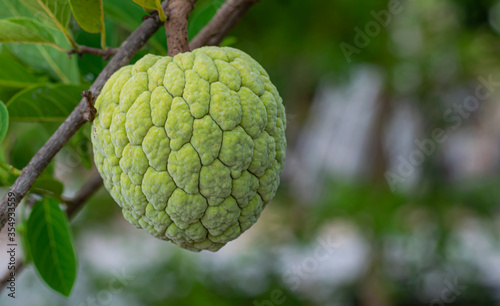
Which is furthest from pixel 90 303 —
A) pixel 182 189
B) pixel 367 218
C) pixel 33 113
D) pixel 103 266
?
pixel 182 189

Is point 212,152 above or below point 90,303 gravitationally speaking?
above

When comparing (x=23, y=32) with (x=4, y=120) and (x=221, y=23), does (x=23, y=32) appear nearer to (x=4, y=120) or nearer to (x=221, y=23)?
(x=4, y=120)

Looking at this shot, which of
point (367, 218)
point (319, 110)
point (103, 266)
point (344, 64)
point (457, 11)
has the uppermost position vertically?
point (457, 11)

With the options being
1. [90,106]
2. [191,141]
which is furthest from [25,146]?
[191,141]

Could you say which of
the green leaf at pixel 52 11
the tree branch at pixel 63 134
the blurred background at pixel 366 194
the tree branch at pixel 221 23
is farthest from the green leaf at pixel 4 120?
the blurred background at pixel 366 194

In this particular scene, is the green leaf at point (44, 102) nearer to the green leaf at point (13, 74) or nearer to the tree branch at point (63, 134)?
the green leaf at point (13, 74)

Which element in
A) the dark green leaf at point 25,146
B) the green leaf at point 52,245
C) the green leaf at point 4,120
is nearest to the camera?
the green leaf at point 4,120

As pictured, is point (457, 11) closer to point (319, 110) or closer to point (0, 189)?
point (319, 110)
